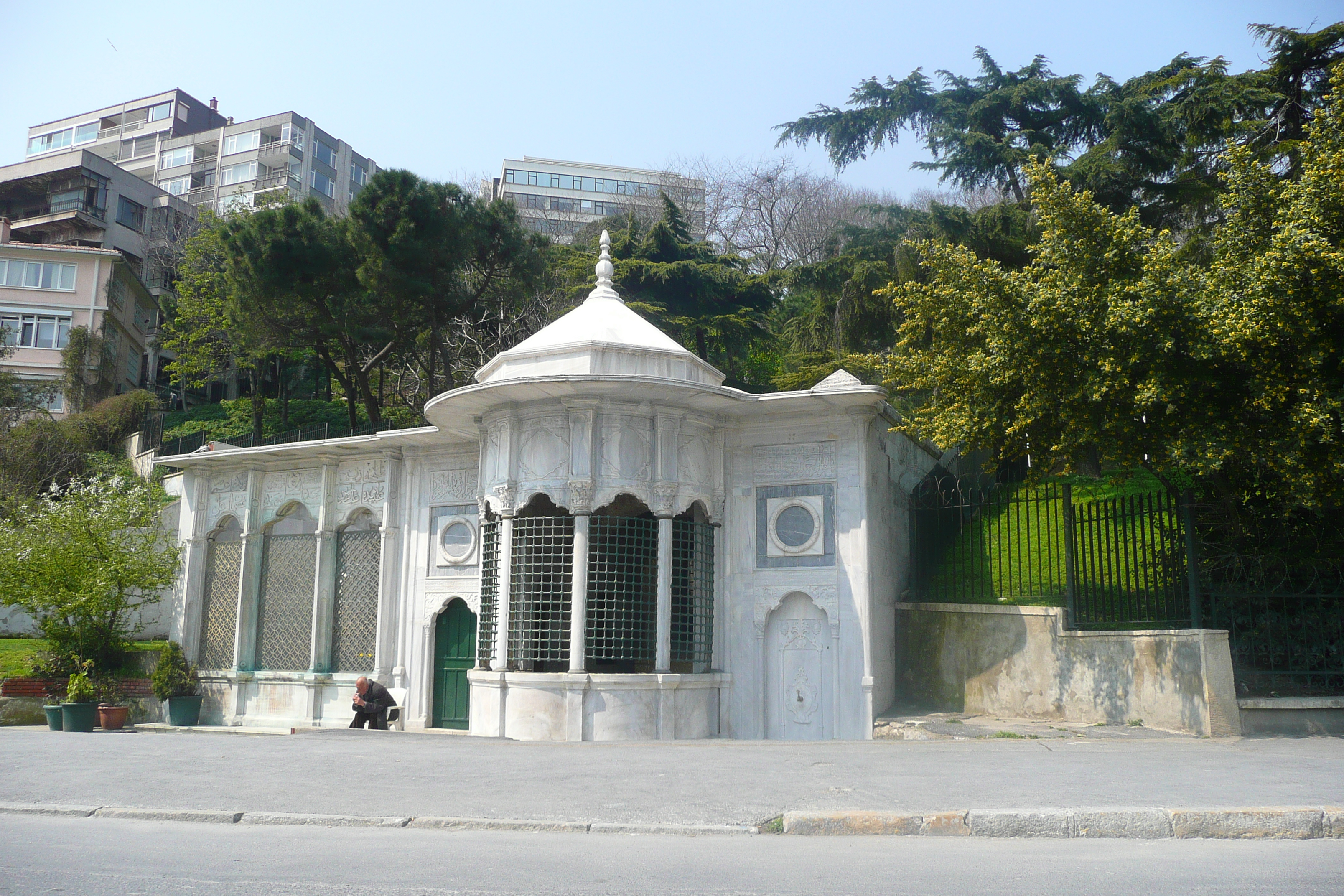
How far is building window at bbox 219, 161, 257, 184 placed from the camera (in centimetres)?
5916

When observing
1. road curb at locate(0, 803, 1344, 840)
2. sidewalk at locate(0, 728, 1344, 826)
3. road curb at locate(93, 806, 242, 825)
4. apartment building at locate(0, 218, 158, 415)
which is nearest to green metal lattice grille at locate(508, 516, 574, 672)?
sidewalk at locate(0, 728, 1344, 826)

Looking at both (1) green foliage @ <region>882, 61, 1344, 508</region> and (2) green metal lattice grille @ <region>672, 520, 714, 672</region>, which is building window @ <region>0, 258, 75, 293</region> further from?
(1) green foliage @ <region>882, 61, 1344, 508</region>

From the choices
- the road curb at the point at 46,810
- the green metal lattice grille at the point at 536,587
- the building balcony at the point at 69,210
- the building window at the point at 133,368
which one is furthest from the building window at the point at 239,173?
the road curb at the point at 46,810

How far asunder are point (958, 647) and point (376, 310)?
59.4 feet

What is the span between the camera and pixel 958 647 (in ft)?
45.5

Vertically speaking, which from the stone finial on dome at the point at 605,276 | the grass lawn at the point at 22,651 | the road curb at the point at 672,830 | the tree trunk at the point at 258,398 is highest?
the tree trunk at the point at 258,398

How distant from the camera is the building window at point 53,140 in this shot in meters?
69.4

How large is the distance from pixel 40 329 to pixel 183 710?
28273 millimetres

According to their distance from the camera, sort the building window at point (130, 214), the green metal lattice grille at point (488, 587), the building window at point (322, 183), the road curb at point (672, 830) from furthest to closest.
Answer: the building window at point (322, 183)
the building window at point (130, 214)
the green metal lattice grille at point (488, 587)
the road curb at point (672, 830)

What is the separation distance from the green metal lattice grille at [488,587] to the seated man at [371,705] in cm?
164

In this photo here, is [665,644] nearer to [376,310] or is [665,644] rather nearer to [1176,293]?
[1176,293]

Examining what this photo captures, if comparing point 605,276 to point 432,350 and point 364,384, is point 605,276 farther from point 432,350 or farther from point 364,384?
point 364,384

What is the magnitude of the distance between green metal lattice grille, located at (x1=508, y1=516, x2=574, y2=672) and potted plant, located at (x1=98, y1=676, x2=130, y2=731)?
8342 millimetres

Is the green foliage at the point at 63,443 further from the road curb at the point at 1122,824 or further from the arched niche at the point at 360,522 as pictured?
the road curb at the point at 1122,824
